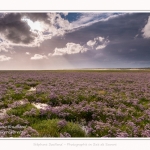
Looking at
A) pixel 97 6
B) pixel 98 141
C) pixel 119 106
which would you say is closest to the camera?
pixel 98 141

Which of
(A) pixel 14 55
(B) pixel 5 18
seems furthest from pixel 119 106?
(B) pixel 5 18

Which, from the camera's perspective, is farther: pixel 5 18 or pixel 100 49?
pixel 100 49

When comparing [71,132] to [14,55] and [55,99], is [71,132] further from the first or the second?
[14,55]

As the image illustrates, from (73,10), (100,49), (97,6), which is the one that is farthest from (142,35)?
(73,10)

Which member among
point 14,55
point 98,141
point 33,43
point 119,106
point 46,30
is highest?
point 46,30

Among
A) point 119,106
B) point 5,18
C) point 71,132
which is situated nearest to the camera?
point 71,132

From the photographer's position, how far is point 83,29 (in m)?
12.1

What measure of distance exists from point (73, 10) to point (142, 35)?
6.02 m

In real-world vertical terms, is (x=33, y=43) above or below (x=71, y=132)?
above

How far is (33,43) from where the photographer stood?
457 inches

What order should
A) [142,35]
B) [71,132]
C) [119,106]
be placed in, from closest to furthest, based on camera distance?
[71,132]
[119,106]
[142,35]

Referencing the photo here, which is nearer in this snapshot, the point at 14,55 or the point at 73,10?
the point at 73,10

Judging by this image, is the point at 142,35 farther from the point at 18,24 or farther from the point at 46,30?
the point at 18,24

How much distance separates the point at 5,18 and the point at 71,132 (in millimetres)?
8221
